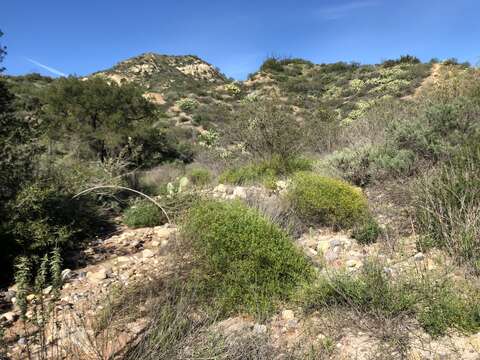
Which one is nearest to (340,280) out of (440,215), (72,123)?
(440,215)

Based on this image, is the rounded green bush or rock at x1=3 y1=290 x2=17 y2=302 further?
the rounded green bush

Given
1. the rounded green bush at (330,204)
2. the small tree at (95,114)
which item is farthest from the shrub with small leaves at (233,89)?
the rounded green bush at (330,204)

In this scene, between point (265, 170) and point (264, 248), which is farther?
point (265, 170)

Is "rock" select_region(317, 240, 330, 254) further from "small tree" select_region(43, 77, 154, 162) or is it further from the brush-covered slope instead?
the brush-covered slope

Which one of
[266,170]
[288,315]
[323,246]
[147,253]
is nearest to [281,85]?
[266,170]

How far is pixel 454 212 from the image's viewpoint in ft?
12.6

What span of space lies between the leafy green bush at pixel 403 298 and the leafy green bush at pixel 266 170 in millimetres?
4423

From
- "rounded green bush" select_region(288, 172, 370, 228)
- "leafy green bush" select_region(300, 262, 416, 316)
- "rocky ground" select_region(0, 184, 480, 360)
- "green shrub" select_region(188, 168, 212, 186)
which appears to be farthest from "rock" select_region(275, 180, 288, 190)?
"leafy green bush" select_region(300, 262, 416, 316)

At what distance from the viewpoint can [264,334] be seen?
2.91m

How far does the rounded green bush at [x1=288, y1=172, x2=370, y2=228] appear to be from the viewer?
520 centimetres

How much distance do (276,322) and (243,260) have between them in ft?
2.08

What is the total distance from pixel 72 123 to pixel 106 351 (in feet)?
34.3

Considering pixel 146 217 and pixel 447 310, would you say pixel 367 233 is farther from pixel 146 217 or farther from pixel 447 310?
pixel 146 217

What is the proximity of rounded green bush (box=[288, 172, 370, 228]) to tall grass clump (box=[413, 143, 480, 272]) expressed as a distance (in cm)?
84
